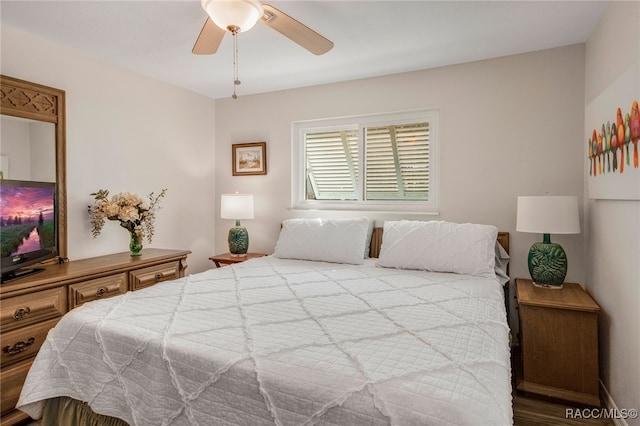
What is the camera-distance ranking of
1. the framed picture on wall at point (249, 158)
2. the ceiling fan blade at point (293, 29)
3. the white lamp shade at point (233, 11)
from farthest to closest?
1. the framed picture on wall at point (249, 158)
2. the ceiling fan blade at point (293, 29)
3. the white lamp shade at point (233, 11)

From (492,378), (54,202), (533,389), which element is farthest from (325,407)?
(54,202)

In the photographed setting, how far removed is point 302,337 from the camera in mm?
1404

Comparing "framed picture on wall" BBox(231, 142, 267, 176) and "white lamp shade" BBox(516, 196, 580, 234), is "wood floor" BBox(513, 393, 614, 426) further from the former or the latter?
"framed picture on wall" BBox(231, 142, 267, 176)

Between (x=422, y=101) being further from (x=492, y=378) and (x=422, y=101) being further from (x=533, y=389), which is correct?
(x=492, y=378)

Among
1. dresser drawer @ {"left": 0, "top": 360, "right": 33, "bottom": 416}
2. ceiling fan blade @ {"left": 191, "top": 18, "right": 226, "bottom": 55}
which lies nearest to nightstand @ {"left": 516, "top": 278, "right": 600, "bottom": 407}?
ceiling fan blade @ {"left": 191, "top": 18, "right": 226, "bottom": 55}

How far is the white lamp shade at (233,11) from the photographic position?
165 cm

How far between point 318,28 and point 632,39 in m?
1.72

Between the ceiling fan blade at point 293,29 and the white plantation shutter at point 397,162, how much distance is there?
1511 mm

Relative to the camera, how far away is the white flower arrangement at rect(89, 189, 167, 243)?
9.43ft

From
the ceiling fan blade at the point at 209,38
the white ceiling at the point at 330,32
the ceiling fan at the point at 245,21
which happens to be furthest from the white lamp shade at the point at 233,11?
the white ceiling at the point at 330,32

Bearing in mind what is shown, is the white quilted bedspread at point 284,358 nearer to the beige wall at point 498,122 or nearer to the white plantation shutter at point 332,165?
the beige wall at point 498,122

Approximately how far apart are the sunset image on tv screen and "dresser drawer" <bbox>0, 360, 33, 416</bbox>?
648 mm

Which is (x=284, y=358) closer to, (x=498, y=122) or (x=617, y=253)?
(x=617, y=253)

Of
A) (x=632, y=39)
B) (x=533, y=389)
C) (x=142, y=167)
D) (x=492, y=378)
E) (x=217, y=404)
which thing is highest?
(x=632, y=39)
